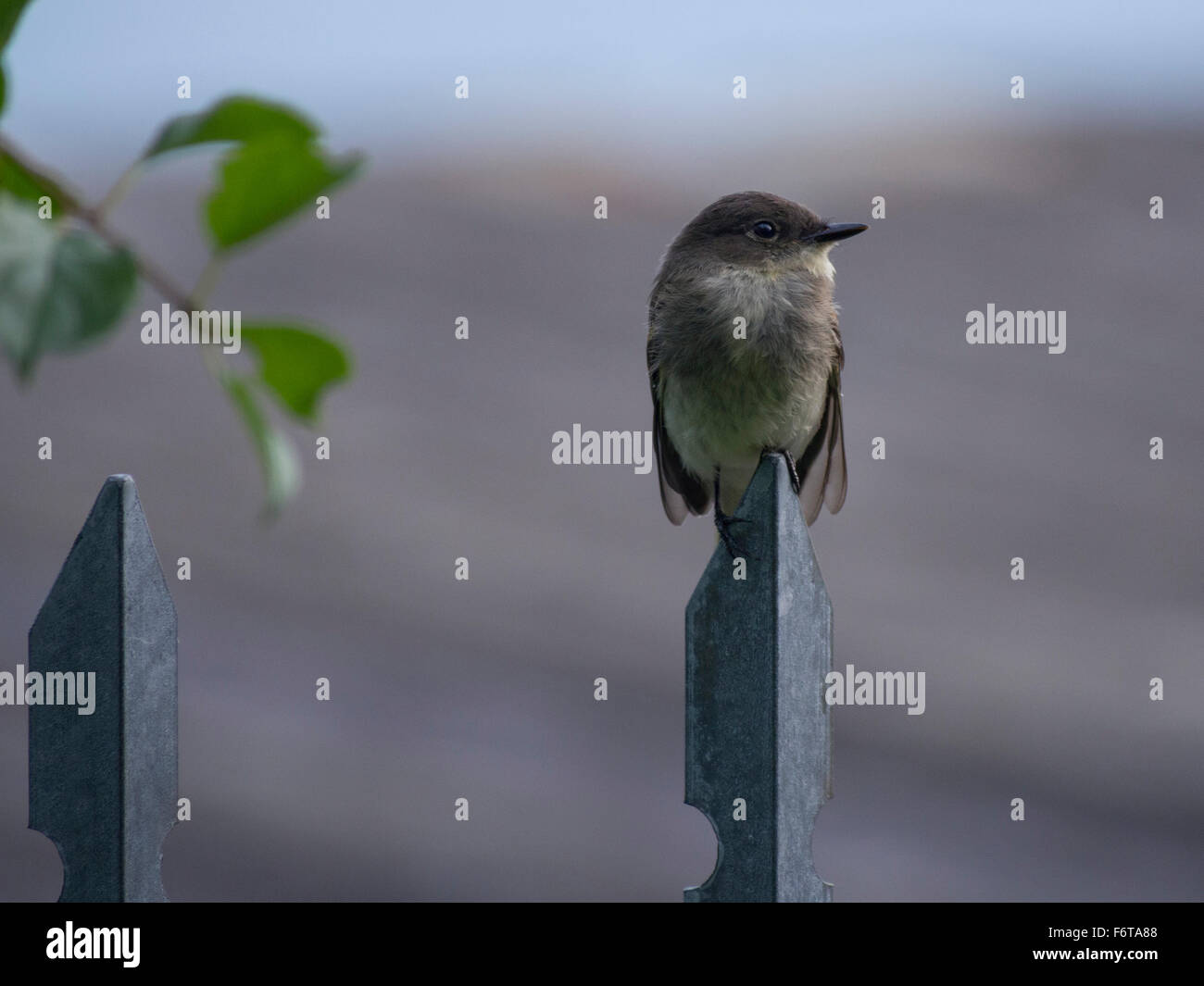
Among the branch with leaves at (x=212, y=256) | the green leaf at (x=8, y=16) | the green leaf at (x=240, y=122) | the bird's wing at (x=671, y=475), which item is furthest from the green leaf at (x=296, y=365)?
the bird's wing at (x=671, y=475)

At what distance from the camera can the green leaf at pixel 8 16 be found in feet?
Result: 2.43

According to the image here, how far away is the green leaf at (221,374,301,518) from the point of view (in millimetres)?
614

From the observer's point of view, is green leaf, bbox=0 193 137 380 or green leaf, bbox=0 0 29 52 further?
green leaf, bbox=0 0 29 52

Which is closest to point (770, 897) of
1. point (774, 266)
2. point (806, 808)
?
point (806, 808)

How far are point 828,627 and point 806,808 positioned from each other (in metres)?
0.28

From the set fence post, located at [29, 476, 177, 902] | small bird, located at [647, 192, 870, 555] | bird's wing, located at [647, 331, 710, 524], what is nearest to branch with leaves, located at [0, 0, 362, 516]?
fence post, located at [29, 476, 177, 902]

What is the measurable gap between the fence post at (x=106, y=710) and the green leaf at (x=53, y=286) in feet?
4.45

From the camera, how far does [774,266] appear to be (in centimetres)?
377

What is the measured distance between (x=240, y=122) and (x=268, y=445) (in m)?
0.20

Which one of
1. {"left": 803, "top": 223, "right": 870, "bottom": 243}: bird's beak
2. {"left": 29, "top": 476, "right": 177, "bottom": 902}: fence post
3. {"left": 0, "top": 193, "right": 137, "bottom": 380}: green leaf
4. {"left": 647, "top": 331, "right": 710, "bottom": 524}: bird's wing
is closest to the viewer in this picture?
{"left": 0, "top": 193, "right": 137, "bottom": 380}: green leaf

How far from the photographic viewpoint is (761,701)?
6.47 feet

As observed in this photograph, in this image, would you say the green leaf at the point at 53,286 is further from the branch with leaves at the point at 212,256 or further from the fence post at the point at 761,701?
the fence post at the point at 761,701

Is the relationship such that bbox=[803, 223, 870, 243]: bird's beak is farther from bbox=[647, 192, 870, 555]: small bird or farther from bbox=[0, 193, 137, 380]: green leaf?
bbox=[0, 193, 137, 380]: green leaf

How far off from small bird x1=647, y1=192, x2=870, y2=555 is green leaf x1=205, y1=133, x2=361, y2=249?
2877 millimetres
